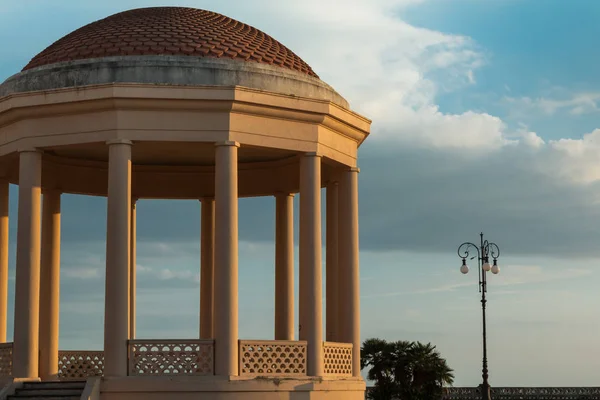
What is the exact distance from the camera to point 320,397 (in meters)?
33.2

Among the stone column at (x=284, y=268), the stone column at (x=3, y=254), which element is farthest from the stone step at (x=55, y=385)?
the stone column at (x=284, y=268)

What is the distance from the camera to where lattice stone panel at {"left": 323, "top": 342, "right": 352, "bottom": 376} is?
34.4m

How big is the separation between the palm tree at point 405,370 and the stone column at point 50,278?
23785 millimetres

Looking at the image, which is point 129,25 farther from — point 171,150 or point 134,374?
point 134,374

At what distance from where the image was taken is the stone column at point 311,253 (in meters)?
34.0

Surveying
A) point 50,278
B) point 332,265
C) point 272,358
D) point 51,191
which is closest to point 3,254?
point 50,278

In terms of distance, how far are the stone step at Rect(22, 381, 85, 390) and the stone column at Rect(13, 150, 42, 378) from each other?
0.51 m

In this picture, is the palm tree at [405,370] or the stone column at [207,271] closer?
the stone column at [207,271]

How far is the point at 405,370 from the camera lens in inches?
2351

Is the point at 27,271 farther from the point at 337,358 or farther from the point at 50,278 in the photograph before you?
the point at 337,358

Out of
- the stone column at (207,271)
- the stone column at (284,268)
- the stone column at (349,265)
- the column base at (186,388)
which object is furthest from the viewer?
the stone column at (207,271)

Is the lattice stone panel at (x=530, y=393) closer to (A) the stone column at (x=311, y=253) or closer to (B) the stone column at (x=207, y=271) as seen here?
(B) the stone column at (x=207, y=271)

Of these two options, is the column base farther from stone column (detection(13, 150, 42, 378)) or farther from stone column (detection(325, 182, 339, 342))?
stone column (detection(325, 182, 339, 342))

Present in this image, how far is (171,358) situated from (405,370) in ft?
96.4
